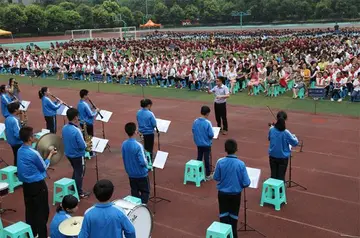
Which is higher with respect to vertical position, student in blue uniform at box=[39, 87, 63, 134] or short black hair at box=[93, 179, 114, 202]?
short black hair at box=[93, 179, 114, 202]

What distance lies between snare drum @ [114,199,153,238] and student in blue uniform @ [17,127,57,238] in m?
2.07

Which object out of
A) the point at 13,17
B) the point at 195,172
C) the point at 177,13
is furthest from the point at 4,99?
the point at 177,13

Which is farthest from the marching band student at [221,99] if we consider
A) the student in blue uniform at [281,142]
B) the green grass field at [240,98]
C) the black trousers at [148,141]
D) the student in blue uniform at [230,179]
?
the student in blue uniform at [230,179]

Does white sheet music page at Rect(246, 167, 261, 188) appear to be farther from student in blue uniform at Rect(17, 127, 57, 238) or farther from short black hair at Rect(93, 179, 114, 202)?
student in blue uniform at Rect(17, 127, 57, 238)

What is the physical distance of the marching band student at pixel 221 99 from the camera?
1340 cm

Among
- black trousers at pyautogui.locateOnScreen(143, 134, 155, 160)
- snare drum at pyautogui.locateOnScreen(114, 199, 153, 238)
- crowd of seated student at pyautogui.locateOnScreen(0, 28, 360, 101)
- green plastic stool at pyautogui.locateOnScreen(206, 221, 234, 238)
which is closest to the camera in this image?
snare drum at pyautogui.locateOnScreen(114, 199, 153, 238)

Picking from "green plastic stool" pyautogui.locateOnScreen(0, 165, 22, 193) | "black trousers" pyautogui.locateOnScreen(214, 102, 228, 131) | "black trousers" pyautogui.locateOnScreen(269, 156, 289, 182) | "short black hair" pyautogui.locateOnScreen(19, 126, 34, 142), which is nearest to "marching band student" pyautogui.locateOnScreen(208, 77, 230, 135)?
"black trousers" pyautogui.locateOnScreen(214, 102, 228, 131)

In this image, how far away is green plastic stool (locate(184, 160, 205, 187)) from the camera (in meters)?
9.67

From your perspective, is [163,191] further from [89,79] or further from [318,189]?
[89,79]

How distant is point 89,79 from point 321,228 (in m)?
22.2

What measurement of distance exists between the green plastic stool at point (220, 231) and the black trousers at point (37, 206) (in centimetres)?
299

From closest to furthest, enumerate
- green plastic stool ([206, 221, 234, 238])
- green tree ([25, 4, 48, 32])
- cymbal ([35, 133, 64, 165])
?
1. green plastic stool ([206, 221, 234, 238])
2. cymbal ([35, 133, 64, 165])
3. green tree ([25, 4, 48, 32])

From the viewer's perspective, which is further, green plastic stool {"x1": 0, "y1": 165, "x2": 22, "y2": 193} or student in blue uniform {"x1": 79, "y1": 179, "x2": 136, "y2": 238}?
green plastic stool {"x1": 0, "y1": 165, "x2": 22, "y2": 193}

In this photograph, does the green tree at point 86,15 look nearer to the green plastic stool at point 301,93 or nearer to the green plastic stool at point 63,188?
the green plastic stool at point 301,93
